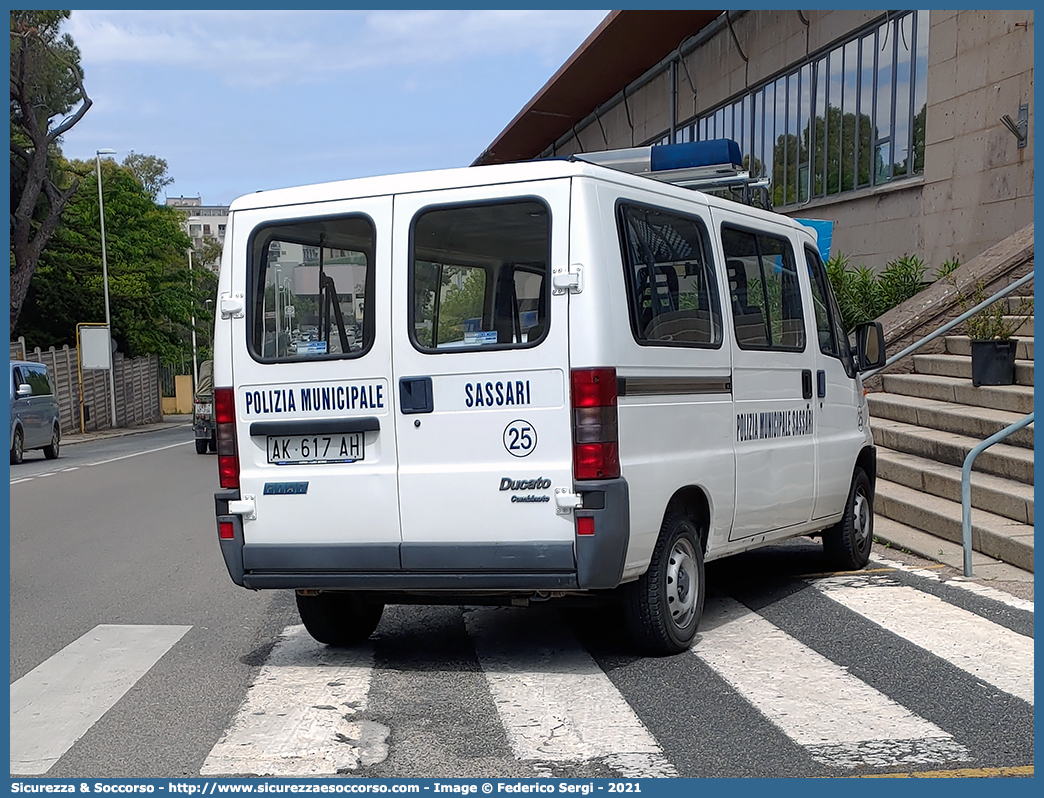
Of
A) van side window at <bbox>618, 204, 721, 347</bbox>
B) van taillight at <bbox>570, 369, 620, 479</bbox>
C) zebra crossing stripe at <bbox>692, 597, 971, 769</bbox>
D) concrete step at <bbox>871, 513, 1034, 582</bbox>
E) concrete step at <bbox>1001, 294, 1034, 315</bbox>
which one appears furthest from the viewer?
concrete step at <bbox>1001, 294, 1034, 315</bbox>

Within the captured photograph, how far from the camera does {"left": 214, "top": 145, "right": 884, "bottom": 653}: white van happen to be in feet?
19.9

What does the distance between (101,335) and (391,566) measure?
3995 cm

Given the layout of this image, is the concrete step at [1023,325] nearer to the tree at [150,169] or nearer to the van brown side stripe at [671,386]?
the van brown side stripe at [671,386]

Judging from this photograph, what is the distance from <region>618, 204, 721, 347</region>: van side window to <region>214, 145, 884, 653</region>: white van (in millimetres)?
16

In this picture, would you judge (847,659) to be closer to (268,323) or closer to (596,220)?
(596,220)

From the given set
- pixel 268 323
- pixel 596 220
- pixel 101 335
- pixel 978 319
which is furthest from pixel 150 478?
pixel 101 335

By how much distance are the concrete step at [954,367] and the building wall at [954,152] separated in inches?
165

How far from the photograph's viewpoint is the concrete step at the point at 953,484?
9.47 meters

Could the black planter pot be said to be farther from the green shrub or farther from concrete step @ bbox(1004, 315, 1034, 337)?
the green shrub

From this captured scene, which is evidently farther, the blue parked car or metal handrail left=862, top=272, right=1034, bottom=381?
the blue parked car

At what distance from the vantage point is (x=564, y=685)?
613cm

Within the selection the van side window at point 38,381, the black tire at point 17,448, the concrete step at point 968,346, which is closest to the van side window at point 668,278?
the concrete step at point 968,346

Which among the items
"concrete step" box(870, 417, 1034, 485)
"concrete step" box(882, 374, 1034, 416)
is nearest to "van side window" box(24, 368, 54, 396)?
"concrete step" box(882, 374, 1034, 416)

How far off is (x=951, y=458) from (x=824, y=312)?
345 centimetres
